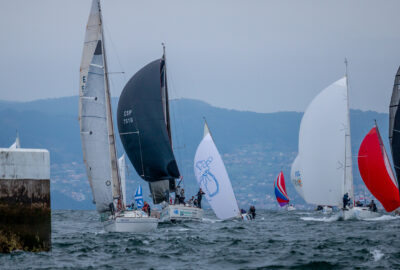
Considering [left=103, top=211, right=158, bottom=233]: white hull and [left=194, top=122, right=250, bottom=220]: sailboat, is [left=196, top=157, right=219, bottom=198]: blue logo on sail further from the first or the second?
[left=103, top=211, right=158, bottom=233]: white hull

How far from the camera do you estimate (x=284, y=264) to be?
16.2m

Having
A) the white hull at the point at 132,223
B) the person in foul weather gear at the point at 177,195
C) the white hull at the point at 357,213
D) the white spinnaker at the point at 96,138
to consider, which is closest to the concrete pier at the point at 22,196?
the white hull at the point at 132,223

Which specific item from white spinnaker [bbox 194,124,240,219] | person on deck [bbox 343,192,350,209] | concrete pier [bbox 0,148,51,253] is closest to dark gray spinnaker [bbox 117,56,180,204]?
white spinnaker [bbox 194,124,240,219]

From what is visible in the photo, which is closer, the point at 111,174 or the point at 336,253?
the point at 336,253

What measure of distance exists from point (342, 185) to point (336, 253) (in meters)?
19.3

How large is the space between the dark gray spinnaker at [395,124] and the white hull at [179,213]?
956 centimetres

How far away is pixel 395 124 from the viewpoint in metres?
34.0

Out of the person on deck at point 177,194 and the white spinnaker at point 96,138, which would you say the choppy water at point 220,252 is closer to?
the white spinnaker at point 96,138

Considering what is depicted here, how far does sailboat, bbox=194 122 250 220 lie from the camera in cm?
3509

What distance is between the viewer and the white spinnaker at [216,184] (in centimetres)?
3509

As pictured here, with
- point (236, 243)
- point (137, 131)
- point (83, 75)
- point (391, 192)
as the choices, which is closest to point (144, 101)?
point (137, 131)

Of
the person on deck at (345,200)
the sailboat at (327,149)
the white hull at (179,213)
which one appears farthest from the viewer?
the sailboat at (327,149)

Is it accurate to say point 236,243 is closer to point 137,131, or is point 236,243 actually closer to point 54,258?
point 54,258

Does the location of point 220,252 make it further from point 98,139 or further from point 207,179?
point 207,179
